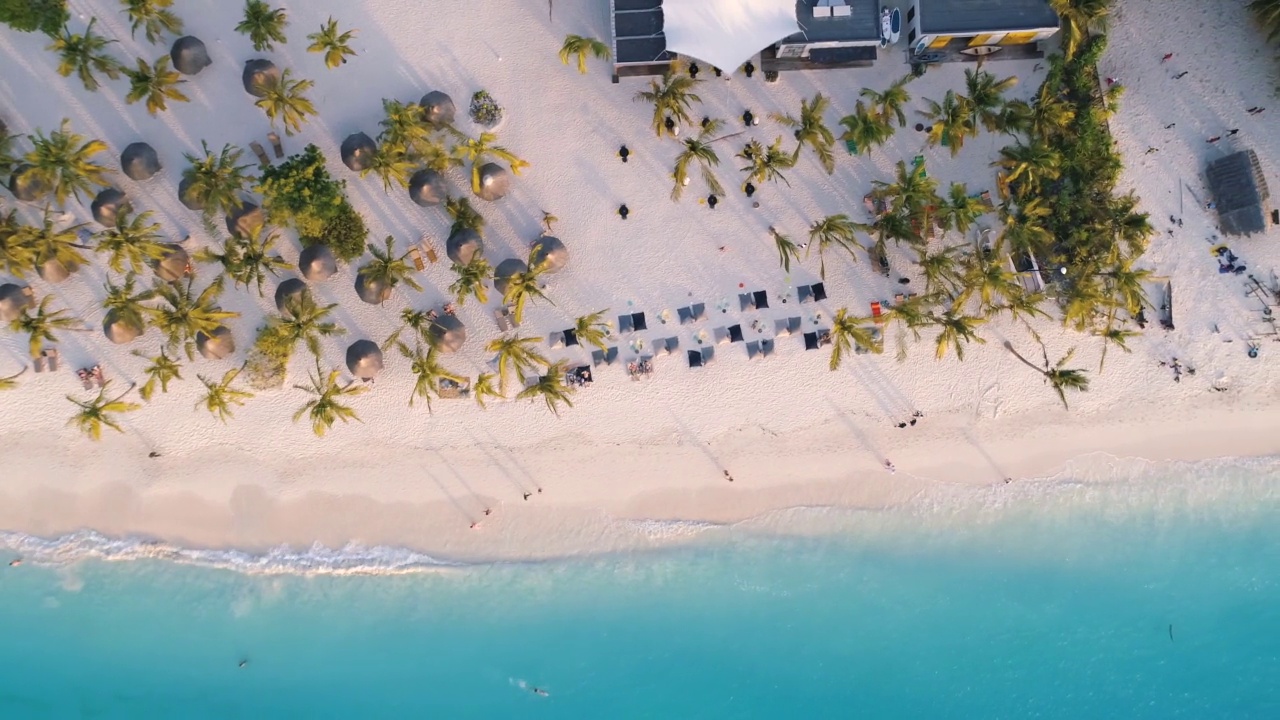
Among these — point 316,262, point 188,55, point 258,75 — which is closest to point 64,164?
point 188,55

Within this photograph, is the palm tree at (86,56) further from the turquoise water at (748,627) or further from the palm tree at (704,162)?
the palm tree at (704,162)

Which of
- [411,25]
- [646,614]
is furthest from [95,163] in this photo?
[646,614]

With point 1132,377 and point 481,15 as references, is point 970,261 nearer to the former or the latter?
point 1132,377

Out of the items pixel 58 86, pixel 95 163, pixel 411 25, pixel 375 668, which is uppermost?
A: pixel 411 25

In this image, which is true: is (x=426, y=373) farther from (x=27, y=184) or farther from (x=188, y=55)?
(x=27, y=184)

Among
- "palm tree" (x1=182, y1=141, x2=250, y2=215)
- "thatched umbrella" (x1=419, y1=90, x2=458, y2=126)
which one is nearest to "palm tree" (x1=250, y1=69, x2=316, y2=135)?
"palm tree" (x1=182, y1=141, x2=250, y2=215)

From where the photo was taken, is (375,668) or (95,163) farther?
(375,668)
